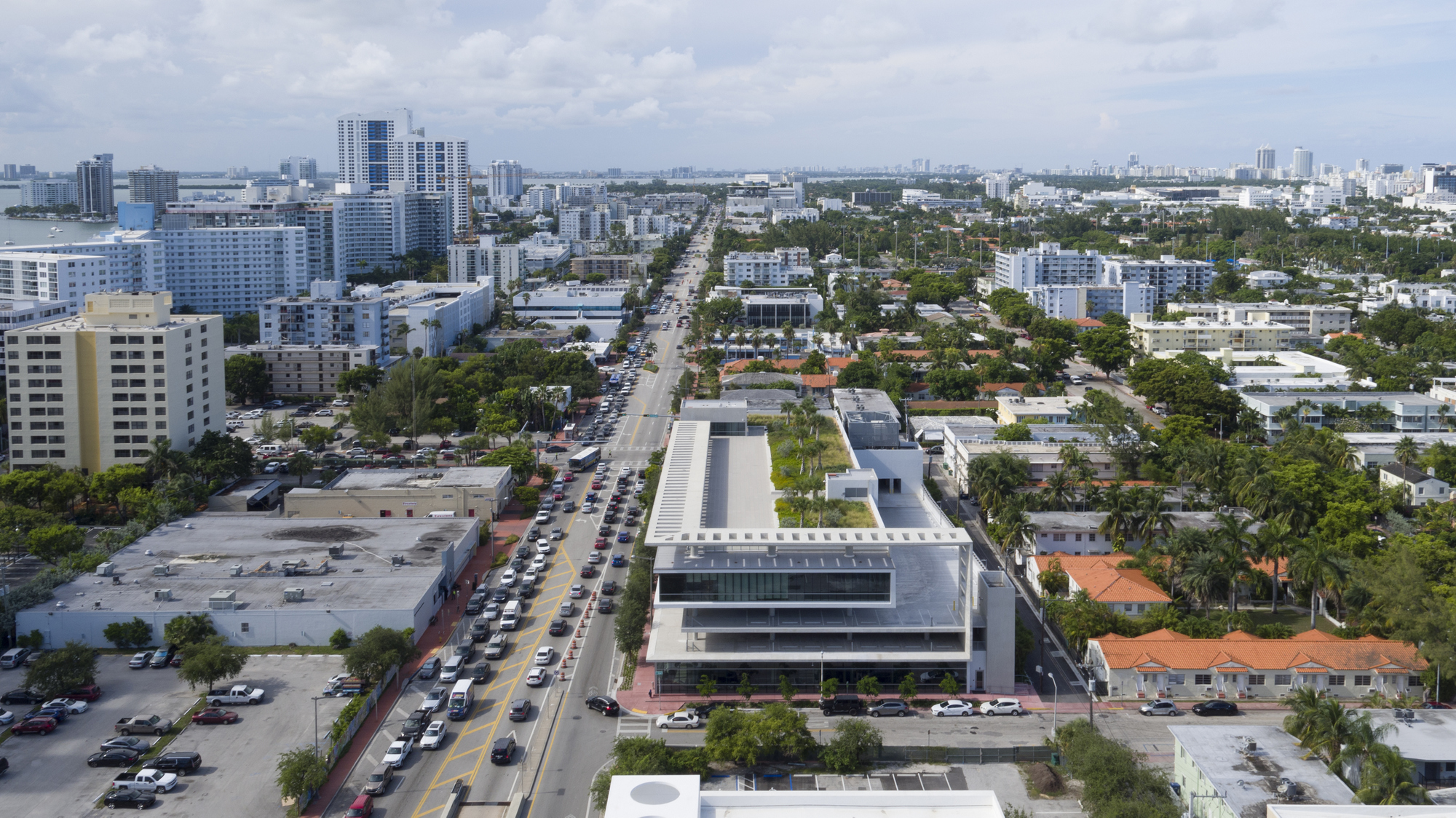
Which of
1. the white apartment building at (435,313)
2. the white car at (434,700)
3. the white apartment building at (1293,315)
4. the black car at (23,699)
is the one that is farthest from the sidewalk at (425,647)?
the white apartment building at (1293,315)

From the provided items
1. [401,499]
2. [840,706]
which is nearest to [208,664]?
[840,706]

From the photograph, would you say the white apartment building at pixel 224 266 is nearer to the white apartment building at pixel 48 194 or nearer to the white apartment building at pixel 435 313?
the white apartment building at pixel 435 313

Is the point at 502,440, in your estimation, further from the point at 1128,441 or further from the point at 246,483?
the point at 1128,441

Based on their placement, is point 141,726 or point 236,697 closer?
point 141,726

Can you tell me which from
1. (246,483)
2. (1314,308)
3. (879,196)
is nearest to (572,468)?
(246,483)

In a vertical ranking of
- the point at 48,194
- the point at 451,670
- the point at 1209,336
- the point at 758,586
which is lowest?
the point at 451,670

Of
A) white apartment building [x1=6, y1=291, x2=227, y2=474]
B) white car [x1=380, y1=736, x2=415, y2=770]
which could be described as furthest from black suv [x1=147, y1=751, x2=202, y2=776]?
white apartment building [x1=6, y1=291, x2=227, y2=474]

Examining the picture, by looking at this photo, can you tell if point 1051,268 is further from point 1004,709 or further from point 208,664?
point 208,664
